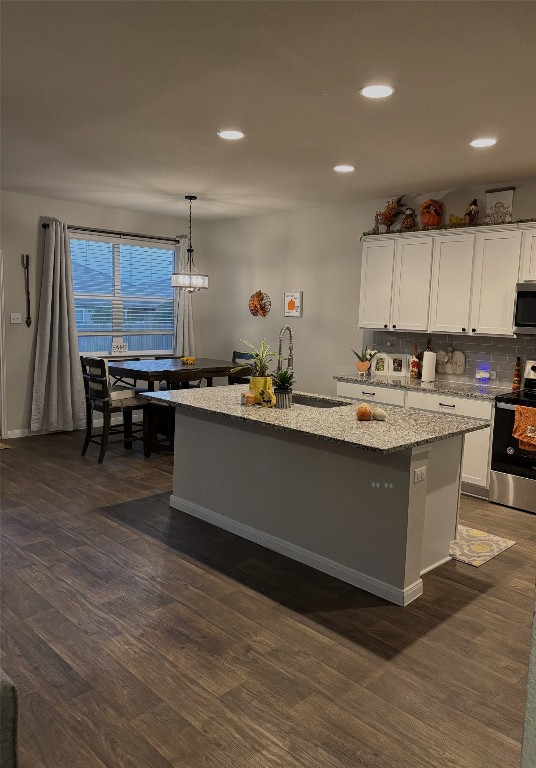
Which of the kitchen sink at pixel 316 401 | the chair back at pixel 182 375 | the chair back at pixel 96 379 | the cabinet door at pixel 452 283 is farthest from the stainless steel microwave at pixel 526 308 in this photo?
the chair back at pixel 96 379

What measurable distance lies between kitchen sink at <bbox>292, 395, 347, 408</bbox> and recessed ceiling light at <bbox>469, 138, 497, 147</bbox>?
1.86 m

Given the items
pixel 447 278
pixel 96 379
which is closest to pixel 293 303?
pixel 447 278

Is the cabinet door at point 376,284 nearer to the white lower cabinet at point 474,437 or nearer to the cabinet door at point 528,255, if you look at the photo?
the white lower cabinet at point 474,437

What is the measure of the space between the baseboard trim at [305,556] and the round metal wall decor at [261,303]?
3174 mm

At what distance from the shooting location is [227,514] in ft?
12.9

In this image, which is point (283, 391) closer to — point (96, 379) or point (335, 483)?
point (335, 483)

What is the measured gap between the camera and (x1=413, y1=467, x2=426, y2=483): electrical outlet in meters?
2.91

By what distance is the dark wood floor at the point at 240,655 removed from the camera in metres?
2.01

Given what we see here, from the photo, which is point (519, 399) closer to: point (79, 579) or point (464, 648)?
point (464, 648)

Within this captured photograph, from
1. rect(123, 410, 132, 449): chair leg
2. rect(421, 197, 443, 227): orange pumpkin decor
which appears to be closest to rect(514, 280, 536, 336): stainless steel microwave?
rect(421, 197, 443, 227): orange pumpkin decor

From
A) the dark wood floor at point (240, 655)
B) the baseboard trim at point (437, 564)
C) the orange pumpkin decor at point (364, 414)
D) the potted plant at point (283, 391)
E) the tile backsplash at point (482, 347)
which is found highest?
the tile backsplash at point (482, 347)

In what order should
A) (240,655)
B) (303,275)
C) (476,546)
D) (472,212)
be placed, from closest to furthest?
(240,655)
(476,546)
(472,212)
(303,275)

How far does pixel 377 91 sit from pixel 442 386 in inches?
110

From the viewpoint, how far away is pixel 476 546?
372 cm
